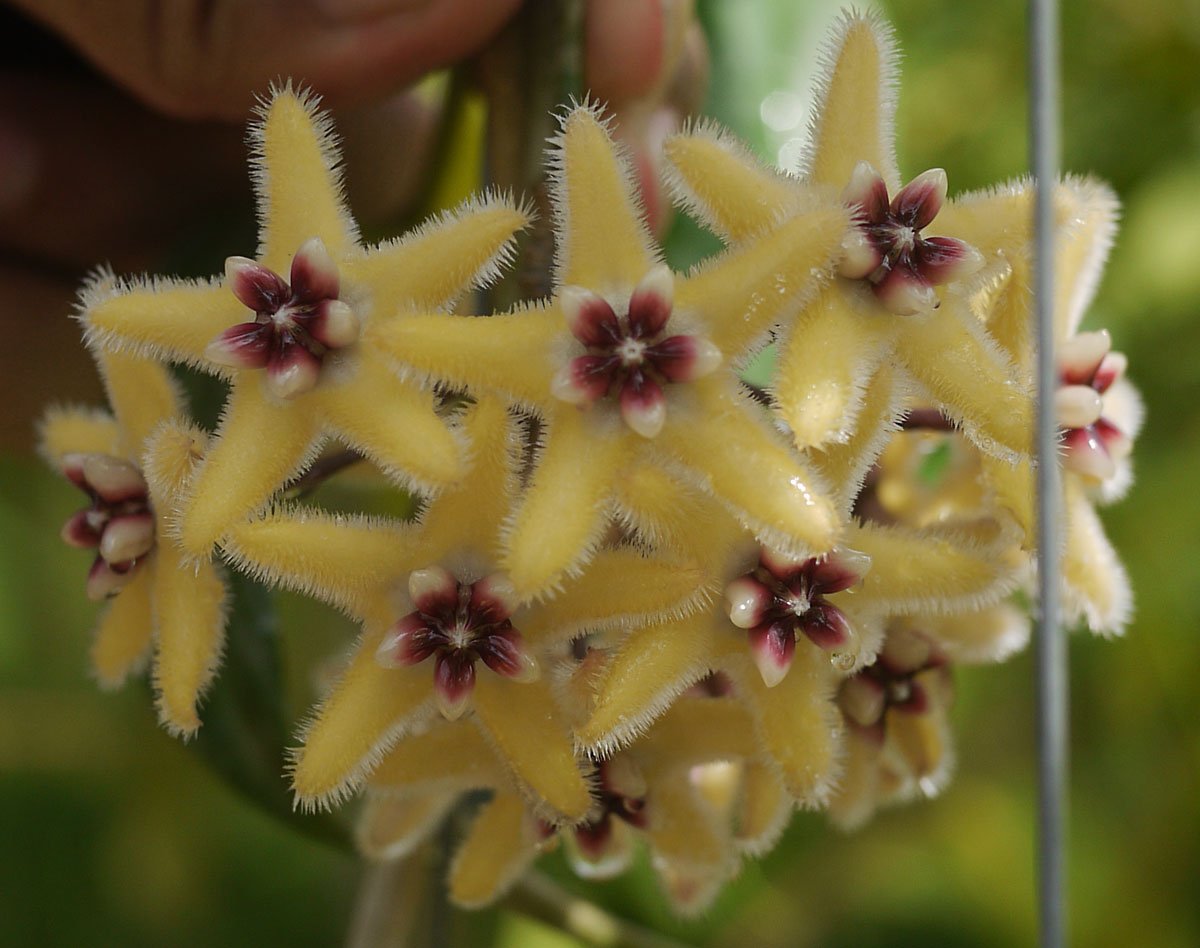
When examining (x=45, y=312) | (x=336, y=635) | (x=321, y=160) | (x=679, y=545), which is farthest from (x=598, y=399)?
(x=45, y=312)

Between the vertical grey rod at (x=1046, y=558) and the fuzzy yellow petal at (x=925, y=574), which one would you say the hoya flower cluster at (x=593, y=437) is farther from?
the vertical grey rod at (x=1046, y=558)

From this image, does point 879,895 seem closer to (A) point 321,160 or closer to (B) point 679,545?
(B) point 679,545

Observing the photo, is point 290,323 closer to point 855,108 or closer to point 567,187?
point 567,187

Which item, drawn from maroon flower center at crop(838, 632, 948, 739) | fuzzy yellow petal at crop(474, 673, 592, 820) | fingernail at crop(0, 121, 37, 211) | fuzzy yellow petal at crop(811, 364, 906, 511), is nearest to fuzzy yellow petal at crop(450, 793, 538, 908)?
fuzzy yellow petal at crop(474, 673, 592, 820)

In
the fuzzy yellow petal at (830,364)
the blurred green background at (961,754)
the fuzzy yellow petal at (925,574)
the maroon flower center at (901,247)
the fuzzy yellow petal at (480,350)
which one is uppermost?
the maroon flower center at (901,247)

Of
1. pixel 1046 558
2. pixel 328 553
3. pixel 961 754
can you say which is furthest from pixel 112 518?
pixel 961 754

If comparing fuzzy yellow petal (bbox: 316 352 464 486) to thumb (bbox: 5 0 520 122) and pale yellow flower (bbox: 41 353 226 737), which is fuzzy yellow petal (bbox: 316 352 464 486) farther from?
thumb (bbox: 5 0 520 122)

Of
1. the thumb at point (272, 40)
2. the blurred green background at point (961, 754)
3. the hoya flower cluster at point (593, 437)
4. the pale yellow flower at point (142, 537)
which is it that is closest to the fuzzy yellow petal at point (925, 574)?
the hoya flower cluster at point (593, 437)
